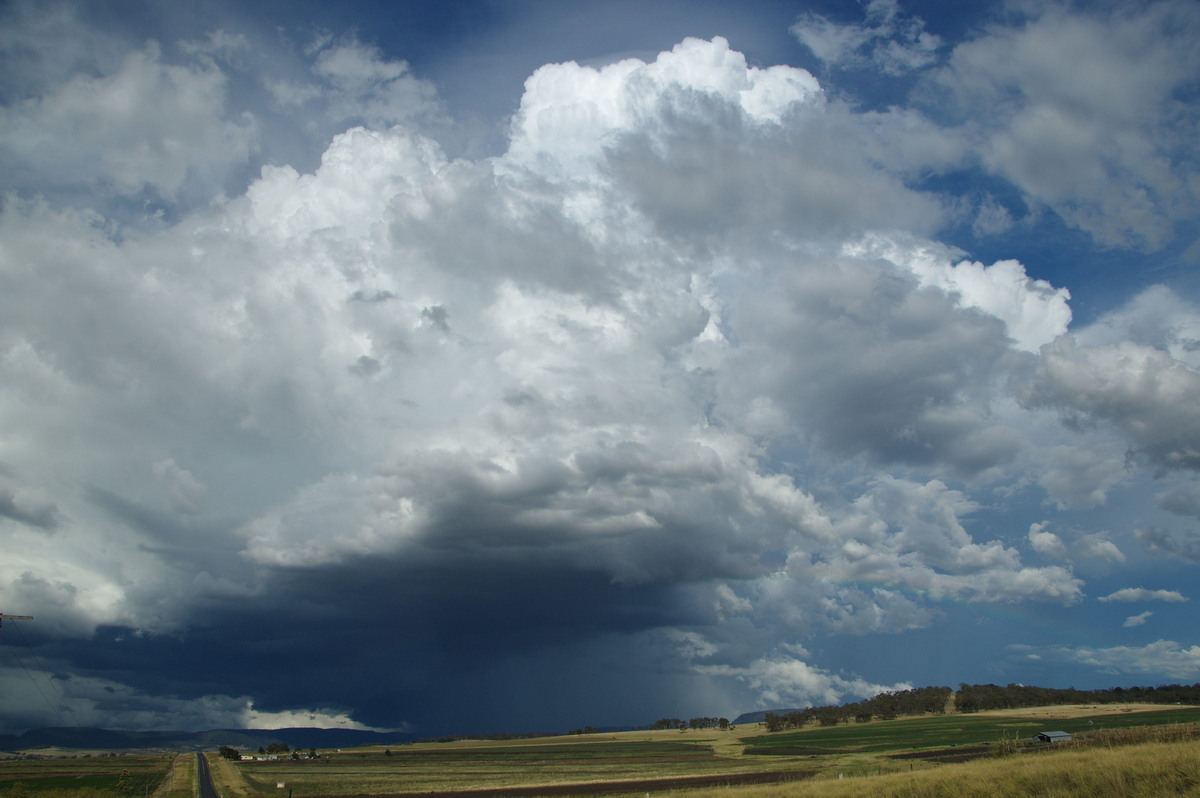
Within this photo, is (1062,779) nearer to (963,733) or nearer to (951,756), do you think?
(951,756)

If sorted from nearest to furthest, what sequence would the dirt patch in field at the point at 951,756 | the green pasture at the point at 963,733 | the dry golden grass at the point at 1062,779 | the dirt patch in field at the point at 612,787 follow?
the dry golden grass at the point at 1062,779 < the dirt patch in field at the point at 612,787 < the dirt patch in field at the point at 951,756 < the green pasture at the point at 963,733

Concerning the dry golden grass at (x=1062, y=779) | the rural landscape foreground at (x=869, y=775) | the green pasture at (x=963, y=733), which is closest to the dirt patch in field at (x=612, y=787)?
the rural landscape foreground at (x=869, y=775)

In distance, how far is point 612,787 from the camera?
70.9m

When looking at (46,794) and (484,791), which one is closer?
(484,791)

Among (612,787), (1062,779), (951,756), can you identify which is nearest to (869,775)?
(1062,779)

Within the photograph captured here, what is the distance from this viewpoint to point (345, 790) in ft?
271

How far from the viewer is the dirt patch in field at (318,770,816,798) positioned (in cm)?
6712

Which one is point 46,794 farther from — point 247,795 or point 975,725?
point 975,725

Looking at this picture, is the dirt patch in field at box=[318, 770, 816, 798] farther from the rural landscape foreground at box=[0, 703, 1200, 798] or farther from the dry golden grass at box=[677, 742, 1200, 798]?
the dry golden grass at box=[677, 742, 1200, 798]

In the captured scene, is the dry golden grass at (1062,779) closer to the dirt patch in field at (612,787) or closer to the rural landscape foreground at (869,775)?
the rural landscape foreground at (869,775)

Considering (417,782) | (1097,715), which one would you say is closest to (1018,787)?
(417,782)

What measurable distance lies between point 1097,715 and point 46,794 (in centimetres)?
19678

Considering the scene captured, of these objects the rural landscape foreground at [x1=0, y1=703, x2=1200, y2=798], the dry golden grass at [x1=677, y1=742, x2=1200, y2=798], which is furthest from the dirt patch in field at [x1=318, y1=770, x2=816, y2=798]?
the dry golden grass at [x1=677, y1=742, x2=1200, y2=798]

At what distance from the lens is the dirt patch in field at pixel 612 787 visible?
67125mm
